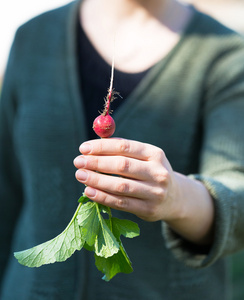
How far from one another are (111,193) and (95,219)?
56 mm

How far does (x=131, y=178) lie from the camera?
29.7 inches

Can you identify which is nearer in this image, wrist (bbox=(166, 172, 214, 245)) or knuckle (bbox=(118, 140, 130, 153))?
knuckle (bbox=(118, 140, 130, 153))

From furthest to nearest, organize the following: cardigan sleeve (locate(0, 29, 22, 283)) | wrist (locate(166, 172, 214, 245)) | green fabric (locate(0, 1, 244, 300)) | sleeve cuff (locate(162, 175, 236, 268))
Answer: cardigan sleeve (locate(0, 29, 22, 283)) → green fabric (locate(0, 1, 244, 300)) → sleeve cuff (locate(162, 175, 236, 268)) → wrist (locate(166, 172, 214, 245))

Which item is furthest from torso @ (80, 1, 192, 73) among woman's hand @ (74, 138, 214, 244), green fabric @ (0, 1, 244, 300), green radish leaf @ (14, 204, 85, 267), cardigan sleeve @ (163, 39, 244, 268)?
green radish leaf @ (14, 204, 85, 267)

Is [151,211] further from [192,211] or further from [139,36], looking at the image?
[139,36]

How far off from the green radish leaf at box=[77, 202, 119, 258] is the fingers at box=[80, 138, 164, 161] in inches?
4.4

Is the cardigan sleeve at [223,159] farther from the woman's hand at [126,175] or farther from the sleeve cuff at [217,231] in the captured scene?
the woman's hand at [126,175]

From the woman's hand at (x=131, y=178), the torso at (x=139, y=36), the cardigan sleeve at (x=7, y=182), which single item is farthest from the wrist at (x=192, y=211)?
the cardigan sleeve at (x=7, y=182)

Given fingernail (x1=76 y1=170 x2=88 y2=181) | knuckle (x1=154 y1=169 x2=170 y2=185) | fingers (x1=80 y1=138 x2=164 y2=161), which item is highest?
fingers (x1=80 y1=138 x2=164 y2=161)

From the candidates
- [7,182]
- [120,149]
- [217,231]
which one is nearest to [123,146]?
[120,149]

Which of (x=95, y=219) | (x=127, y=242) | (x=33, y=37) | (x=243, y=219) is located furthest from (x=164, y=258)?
(x=33, y=37)

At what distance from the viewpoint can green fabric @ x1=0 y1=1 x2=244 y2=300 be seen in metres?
1.16

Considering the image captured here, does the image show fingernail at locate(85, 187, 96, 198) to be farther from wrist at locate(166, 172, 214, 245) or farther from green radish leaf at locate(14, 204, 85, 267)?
wrist at locate(166, 172, 214, 245)

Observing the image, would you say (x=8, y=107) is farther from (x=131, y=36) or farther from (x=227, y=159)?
(x=227, y=159)
